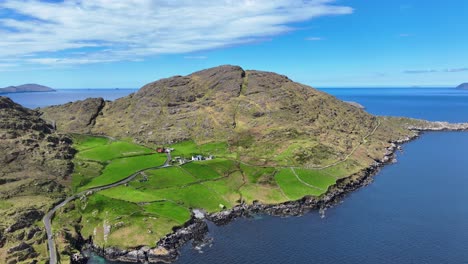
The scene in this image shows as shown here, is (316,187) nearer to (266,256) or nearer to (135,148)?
(266,256)

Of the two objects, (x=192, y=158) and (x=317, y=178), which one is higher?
(x=192, y=158)

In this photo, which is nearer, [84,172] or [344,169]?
[84,172]

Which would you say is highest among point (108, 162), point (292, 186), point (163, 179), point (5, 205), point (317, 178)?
point (108, 162)

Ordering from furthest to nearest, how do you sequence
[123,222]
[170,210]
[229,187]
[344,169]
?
[344,169], [229,187], [170,210], [123,222]

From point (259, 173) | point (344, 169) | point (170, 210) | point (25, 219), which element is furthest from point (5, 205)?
point (344, 169)

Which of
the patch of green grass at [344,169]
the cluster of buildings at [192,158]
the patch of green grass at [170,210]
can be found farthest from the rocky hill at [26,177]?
the patch of green grass at [344,169]

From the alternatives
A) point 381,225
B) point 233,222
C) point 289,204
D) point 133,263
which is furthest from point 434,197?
point 133,263

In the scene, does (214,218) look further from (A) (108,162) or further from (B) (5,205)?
(B) (5,205)
